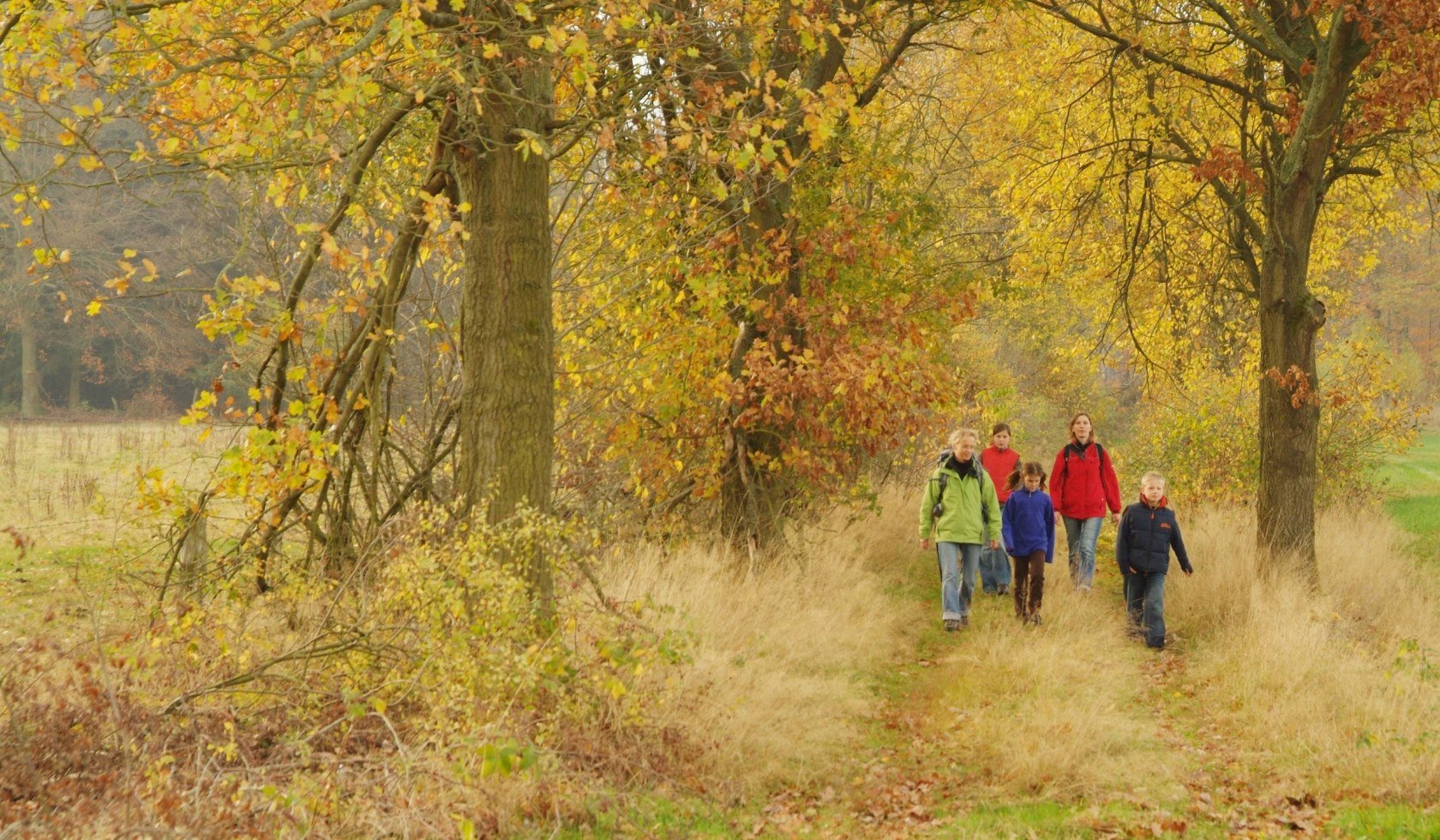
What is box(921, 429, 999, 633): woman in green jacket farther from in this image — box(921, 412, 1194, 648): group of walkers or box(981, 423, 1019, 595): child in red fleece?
box(981, 423, 1019, 595): child in red fleece

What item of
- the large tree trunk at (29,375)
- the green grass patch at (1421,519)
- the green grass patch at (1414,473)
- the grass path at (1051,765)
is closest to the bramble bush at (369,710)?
the grass path at (1051,765)

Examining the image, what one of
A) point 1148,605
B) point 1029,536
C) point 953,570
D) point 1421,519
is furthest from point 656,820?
point 1421,519

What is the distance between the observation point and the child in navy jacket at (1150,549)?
10.1 m

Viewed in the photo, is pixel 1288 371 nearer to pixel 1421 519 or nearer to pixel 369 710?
pixel 369 710

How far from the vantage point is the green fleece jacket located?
407 inches

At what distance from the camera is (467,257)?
23.3 feet

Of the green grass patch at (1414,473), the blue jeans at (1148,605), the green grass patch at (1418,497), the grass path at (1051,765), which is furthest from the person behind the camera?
the green grass patch at (1414,473)

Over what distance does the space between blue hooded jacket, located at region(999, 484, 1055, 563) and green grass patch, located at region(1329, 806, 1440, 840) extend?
15.0 feet

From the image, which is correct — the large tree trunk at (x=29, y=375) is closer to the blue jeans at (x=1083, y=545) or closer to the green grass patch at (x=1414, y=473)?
the blue jeans at (x=1083, y=545)

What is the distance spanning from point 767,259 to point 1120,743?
16.8ft

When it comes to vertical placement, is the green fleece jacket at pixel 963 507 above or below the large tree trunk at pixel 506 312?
below

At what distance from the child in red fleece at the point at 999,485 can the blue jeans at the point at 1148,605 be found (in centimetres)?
168

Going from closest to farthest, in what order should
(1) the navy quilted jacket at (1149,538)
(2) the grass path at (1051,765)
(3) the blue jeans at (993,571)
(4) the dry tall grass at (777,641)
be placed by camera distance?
(2) the grass path at (1051,765), (4) the dry tall grass at (777,641), (1) the navy quilted jacket at (1149,538), (3) the blue jeans at (993,571)

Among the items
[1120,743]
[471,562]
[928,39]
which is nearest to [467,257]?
[471,562]
